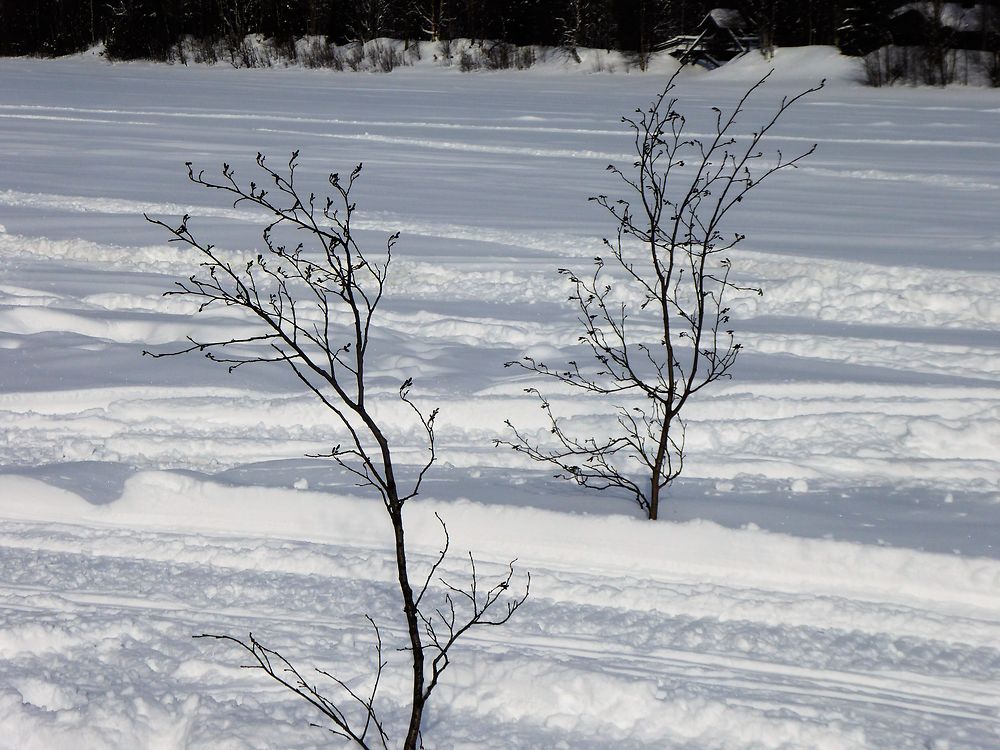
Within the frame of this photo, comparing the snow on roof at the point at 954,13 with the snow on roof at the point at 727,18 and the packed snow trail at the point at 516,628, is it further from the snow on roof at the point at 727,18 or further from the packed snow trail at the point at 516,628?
the packed snow trail at the point at 516,628

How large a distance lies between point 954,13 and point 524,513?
742 inches

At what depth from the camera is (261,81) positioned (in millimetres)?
19750

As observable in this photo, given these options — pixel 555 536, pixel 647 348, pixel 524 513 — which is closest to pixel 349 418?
pixel 524 513

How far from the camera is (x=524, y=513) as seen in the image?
321 cm

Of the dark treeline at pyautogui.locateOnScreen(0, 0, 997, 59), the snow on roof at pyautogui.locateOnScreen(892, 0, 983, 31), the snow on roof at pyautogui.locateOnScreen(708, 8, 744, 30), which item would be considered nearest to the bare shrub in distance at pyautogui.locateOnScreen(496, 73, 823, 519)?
the snow on roof at pyautogui.locateOnScreen(892, 0, 983, 31)

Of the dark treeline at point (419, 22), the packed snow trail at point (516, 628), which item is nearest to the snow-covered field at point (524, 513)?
the packed snow trail at point (516, 628)

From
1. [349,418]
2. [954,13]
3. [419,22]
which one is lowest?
[349,418]

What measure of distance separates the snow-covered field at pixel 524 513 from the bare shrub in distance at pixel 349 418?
0.07 meters

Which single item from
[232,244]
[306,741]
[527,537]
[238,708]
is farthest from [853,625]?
[232,244]

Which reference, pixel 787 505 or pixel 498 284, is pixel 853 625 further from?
pixel 498 284

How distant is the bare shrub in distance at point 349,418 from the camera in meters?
1.95

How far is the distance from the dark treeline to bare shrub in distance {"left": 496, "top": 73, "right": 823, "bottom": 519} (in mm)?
15661

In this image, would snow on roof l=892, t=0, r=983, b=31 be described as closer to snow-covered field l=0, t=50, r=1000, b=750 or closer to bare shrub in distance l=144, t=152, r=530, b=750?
snow-covered field l=0, t=50, r=1000, b=750

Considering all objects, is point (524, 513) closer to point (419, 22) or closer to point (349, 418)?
point (349, 418)
